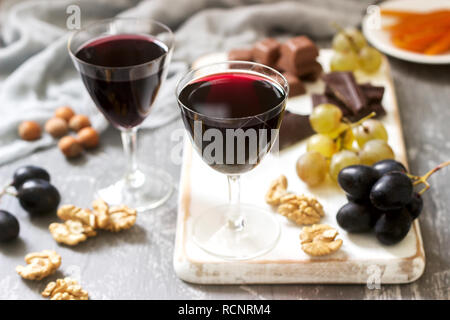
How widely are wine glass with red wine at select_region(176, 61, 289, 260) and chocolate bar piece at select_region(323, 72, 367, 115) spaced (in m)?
0.46

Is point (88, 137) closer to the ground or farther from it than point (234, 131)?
closer to the ground

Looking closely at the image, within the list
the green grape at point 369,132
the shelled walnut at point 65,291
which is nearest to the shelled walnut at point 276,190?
the green grape at point 369,132

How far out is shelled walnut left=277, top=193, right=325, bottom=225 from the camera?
129 centimetres

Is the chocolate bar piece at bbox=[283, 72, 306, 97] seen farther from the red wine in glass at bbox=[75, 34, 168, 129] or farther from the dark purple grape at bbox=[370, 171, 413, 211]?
the dark purple grape at bbox=[370, 171, 413, 211]

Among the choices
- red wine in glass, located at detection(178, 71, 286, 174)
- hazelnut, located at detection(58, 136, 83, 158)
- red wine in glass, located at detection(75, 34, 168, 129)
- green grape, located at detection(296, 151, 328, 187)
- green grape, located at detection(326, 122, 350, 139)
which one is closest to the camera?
red wine in glass, located at detection(178, 71, 286, 174)

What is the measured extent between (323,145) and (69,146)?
2.23 feet

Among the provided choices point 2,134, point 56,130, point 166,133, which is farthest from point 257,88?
point 2,134

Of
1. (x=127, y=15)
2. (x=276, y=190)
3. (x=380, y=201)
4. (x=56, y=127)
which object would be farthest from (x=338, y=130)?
(x=127, y=15)

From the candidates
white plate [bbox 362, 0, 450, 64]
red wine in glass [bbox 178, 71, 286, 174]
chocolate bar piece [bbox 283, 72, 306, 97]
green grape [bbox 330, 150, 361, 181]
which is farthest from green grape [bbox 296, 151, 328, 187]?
white plate [bbox 362, 0, 450, 64]

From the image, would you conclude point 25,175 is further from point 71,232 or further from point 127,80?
point 127,80

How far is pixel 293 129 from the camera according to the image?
155 cm

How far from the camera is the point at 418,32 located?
6.51 feet

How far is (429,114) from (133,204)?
0.91 m

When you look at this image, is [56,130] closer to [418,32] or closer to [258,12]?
[258,12]
